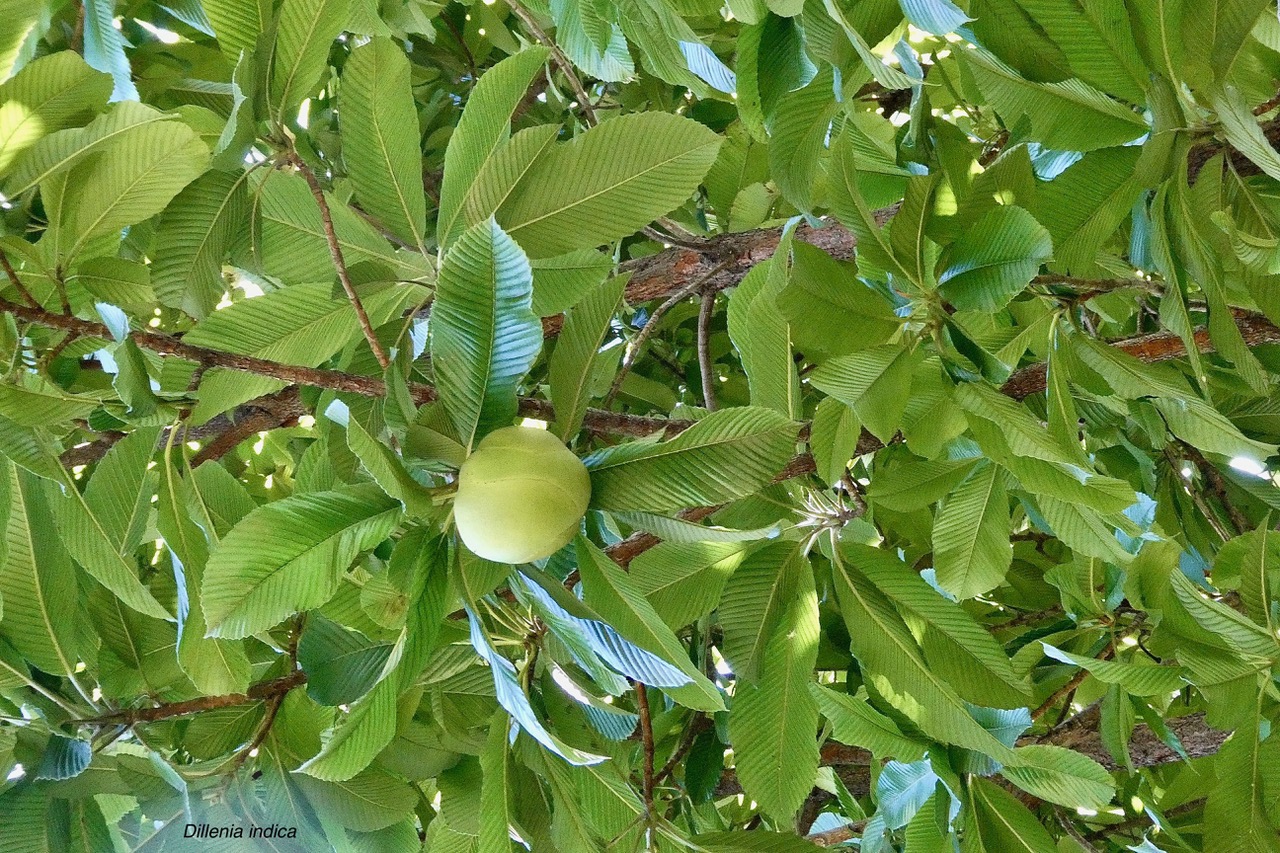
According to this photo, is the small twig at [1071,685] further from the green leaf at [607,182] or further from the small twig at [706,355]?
the green leaf at [607,182]

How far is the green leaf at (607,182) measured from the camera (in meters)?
0.82

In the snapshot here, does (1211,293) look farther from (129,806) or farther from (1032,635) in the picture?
(129,806)

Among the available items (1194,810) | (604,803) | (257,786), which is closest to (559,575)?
(604,803)

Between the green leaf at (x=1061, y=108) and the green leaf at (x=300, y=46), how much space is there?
571 mm

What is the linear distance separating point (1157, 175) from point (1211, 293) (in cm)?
12

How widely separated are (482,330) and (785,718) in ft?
1.95

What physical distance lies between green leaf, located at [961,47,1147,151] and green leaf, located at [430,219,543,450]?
0.48 meters

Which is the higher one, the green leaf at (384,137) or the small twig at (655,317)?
the green leaf at (384,137)

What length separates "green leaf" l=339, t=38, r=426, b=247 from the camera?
840 millimetres

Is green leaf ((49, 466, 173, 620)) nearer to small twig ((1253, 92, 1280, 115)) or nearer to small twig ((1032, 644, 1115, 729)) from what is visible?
small twig ((1032, 644, 1115, 729))

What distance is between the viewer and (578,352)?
742 mm

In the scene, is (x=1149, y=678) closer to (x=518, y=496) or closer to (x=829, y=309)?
(x=829, y=309)

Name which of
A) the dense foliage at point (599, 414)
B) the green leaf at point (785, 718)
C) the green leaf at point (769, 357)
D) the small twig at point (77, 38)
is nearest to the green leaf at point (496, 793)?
the dense foliage at point (599, 414)

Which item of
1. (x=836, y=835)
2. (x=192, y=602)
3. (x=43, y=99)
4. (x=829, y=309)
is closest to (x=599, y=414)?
(x=829, y=309)
